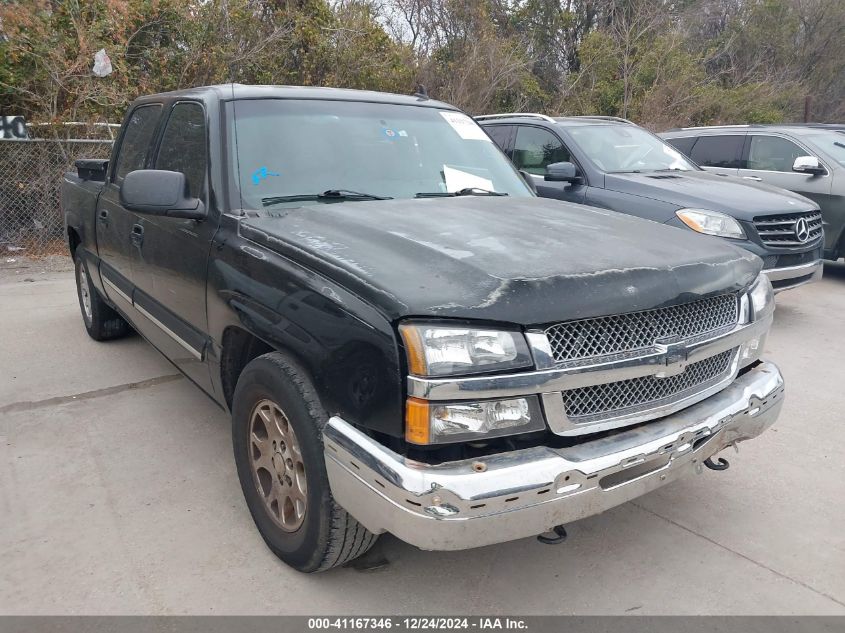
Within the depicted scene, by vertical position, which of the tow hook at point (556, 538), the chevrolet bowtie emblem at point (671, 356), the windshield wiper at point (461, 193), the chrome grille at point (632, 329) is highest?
the windshield wiper at point (461, 193)

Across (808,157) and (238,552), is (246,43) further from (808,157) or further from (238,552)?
(238,552)

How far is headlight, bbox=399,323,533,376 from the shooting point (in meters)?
2.02

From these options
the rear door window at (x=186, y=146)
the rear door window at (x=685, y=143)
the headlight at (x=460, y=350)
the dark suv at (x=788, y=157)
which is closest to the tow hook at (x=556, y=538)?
the headlight at (x=460, y=350)

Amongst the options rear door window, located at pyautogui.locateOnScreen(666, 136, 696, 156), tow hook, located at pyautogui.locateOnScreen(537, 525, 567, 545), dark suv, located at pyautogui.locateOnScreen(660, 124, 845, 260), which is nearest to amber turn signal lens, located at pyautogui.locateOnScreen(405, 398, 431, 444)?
tow hook, located at pyautogui.locateOnScreen(537, 525, 567, 545)

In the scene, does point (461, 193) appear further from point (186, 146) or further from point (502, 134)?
point (502, 134)

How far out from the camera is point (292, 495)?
260 centimetres

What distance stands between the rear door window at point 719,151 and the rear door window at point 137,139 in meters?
7.07

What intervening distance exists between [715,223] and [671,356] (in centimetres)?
389

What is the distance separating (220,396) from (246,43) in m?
9.36

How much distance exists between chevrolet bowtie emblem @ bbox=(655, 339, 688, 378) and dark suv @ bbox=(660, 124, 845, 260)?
6.33 metres

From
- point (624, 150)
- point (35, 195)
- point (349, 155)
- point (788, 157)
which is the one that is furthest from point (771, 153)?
point (35, 195)

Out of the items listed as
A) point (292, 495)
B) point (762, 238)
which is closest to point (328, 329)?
point (292, 495)

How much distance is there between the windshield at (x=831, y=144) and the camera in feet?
26.5

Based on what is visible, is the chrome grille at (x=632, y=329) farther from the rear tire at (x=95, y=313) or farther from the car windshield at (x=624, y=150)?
the car windshield at (x=624, y=150)
